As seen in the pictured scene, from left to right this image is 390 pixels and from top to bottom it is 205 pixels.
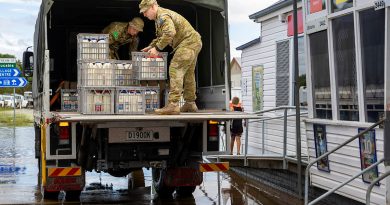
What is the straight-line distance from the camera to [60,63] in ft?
34.6

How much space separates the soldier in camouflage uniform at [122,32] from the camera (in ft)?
29.7

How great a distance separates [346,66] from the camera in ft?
24.9

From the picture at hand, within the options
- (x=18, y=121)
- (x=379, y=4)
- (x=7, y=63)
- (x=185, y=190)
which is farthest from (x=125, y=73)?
(x=18, y=121)

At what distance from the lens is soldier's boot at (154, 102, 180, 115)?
7879mm

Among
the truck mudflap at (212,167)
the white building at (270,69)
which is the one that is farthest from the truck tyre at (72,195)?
the white building at (270,69)

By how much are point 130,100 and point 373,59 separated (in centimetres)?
307

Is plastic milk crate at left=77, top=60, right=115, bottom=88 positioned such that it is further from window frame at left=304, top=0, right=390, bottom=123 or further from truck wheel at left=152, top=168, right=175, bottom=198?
window frame at left=304, top=0, right=390, bottom=123

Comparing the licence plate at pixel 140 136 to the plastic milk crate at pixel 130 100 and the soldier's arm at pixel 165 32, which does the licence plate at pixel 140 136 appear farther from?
the soldier's arm at pixel 165 32

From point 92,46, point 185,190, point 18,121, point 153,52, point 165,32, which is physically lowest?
point 185,190

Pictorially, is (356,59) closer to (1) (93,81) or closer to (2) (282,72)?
(1) (93,81)

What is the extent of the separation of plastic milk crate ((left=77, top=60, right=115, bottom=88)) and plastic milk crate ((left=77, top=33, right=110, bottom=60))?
0.74 ft

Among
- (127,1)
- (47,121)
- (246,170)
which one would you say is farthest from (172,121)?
(246,170)

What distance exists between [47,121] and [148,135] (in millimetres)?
1376

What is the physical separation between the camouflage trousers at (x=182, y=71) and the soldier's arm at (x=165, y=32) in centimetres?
33
